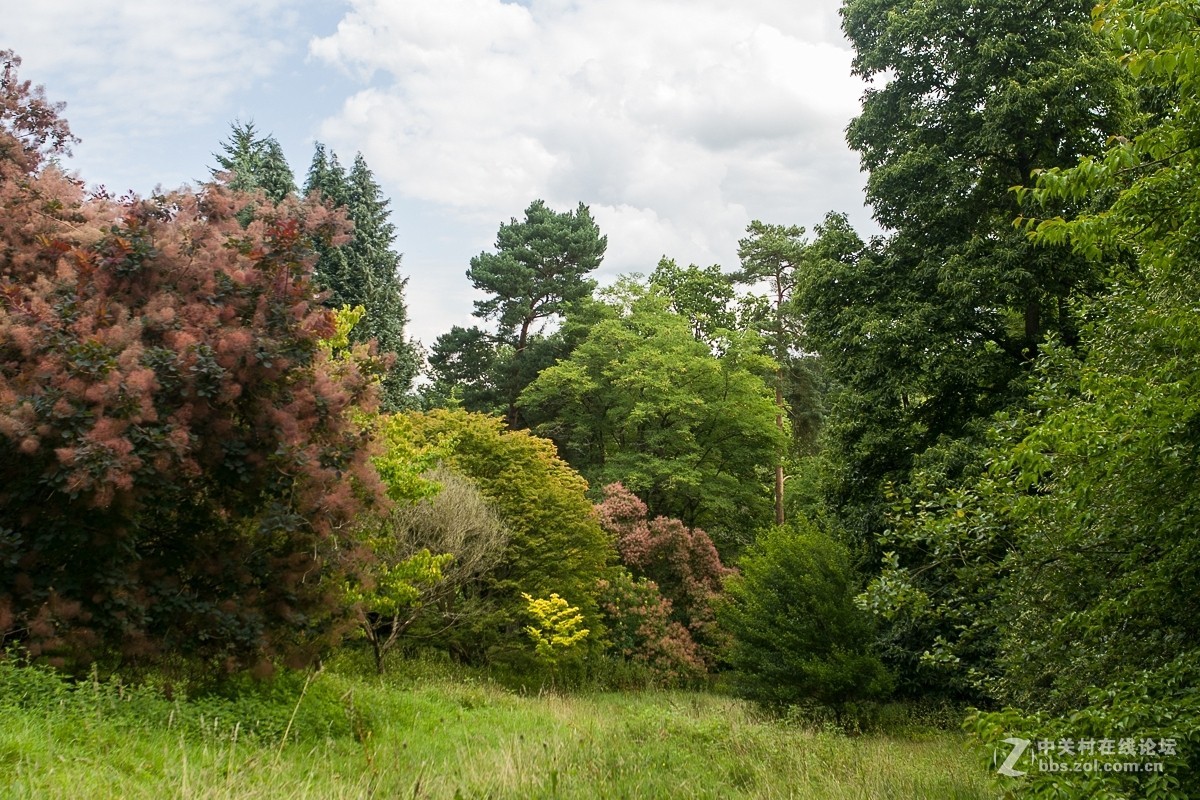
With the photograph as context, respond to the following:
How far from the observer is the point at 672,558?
24.0 meters

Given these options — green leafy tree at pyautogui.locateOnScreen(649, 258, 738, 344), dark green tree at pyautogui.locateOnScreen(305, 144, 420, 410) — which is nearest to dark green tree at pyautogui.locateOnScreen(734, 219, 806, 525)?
green leafy tree at pyautogui.locateOnScreen(649, 258, 738, 344)

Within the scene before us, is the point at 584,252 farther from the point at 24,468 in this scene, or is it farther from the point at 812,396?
the point at 24,468

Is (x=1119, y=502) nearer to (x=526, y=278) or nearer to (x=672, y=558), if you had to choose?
(x=672, y=558)

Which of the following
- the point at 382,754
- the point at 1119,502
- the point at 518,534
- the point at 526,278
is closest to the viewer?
the point at 1119,502

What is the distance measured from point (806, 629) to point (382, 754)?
28.7 feet

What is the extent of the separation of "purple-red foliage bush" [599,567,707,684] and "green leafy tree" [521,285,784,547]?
4334 mm

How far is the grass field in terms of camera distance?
203 inches

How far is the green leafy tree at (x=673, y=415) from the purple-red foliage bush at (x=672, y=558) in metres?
1.99

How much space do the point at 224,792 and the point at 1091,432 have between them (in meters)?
5.71

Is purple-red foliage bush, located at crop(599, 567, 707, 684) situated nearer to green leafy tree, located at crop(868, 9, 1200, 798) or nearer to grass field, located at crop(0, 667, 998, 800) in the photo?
A: grass field, located at crop(0, 667, 998, 800)

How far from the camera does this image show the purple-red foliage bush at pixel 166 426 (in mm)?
6871
